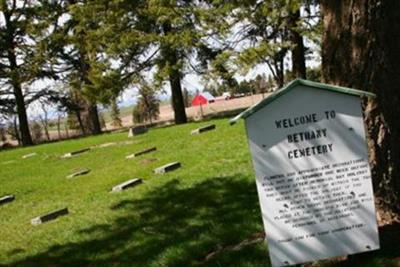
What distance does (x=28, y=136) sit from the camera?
27250 millimetres

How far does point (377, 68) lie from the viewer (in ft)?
13.4

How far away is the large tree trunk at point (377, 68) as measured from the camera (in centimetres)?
408

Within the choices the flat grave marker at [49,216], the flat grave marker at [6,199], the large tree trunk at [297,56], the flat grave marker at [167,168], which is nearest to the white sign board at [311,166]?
the flat grave marker at [49,216]

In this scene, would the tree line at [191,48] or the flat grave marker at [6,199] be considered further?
the flat grave marker at [6,199]

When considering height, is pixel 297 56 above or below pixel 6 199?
above

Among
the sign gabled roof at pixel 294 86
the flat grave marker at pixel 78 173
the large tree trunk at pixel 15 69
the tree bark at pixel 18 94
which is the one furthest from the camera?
the tree bark at pixel 18 94

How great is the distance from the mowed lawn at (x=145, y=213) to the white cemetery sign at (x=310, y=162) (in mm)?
1039

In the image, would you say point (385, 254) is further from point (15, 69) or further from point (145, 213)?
point (15, 69)

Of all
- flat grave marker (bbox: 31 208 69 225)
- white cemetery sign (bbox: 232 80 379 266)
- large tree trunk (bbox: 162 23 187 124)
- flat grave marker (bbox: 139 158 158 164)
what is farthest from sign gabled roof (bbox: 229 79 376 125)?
large tree trunk (bbox: 162 23 187 124)

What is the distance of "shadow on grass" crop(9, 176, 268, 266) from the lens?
5191 millimetres

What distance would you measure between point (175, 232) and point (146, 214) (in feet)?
3.52

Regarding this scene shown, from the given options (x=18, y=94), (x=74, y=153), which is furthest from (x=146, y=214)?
(x=18, y=94)

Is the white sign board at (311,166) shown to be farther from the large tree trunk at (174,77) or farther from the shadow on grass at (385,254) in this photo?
the large tree trunk at (174,77)

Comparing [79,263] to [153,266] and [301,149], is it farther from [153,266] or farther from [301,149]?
[301,149]
